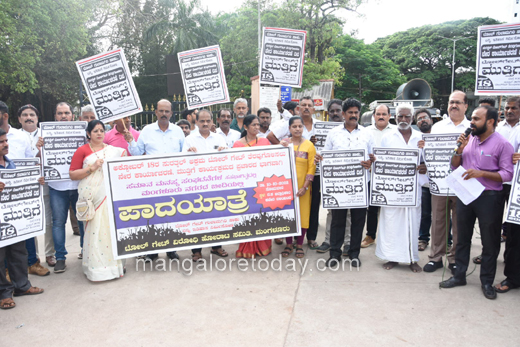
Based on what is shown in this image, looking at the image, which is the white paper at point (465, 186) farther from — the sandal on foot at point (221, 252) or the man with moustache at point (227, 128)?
the man with moustache at point (227, 128)

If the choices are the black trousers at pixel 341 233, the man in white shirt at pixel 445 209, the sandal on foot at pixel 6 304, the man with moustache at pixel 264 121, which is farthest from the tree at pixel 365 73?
the sandal on foot at pixel 6 304

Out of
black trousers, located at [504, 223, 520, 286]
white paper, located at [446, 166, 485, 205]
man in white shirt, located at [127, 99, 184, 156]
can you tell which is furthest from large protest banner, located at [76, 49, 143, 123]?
black trousers, located at [504, 223, 520, 286]

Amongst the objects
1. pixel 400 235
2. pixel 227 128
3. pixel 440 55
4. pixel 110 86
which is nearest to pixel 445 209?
pixel 400 235

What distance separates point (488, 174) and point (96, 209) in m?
4.34

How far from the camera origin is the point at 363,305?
12.7 feet

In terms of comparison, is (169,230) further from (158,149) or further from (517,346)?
(517,346)

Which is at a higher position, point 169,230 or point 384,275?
point 169,230

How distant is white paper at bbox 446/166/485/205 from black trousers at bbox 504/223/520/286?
68 centimetres

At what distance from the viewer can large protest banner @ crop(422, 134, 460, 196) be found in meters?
4.73

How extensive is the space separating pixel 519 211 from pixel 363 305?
1838mm

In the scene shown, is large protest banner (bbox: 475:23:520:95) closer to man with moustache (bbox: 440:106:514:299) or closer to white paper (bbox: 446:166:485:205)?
man with moustache (bbox: 440:106:514:299)

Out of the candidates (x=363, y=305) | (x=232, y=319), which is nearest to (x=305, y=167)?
(x=363, y=305)

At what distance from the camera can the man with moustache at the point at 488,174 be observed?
3.98m

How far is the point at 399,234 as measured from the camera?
4891 millimetres
